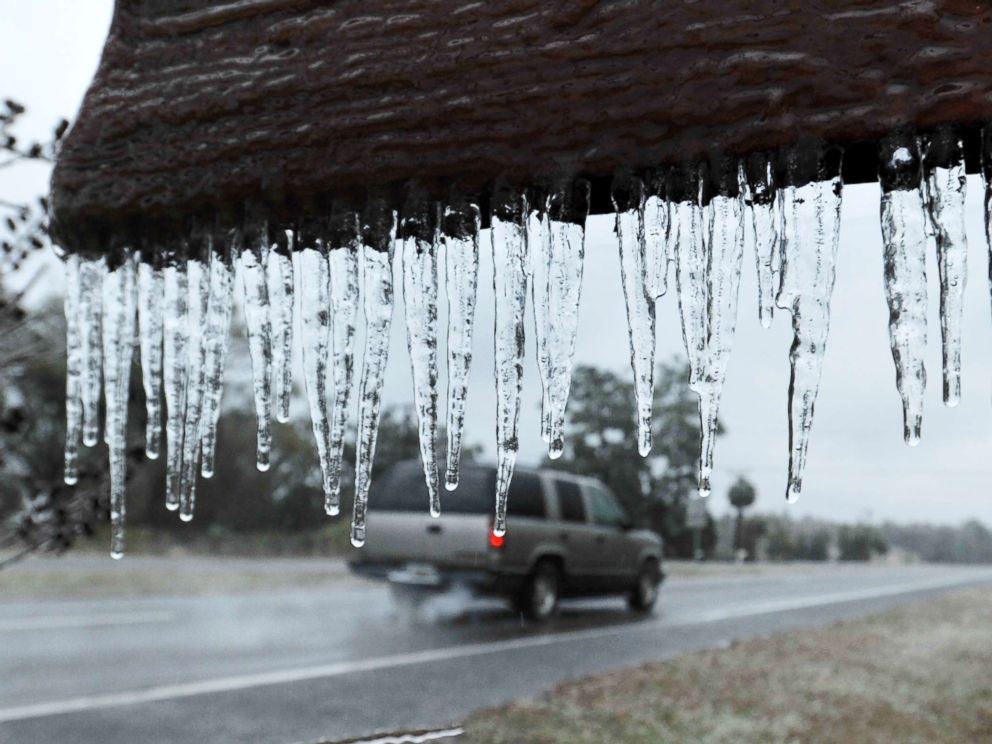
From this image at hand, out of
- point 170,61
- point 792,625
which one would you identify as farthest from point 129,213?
point 792,625

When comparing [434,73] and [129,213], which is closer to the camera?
[434,73]

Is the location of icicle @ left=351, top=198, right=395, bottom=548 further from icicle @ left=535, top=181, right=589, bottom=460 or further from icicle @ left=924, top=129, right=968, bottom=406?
icicle @ left=924, top=129, right=968, bottom=406

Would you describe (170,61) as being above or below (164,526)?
above

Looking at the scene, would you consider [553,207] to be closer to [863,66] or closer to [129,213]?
[863,66]

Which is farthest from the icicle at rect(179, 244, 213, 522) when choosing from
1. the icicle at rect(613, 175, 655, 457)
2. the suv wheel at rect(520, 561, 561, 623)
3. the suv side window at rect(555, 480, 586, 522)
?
the suv side window at rect(555, 480, 586, 522)

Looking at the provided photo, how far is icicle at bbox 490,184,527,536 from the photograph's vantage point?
44 centimetres

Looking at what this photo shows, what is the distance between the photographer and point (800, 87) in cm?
35

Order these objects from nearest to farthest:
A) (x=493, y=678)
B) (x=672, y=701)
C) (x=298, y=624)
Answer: (x=672, y=701) → (x=493, y=678) → (x=298, y=624)

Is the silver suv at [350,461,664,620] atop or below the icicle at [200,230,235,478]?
below

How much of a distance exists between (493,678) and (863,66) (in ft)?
20.9

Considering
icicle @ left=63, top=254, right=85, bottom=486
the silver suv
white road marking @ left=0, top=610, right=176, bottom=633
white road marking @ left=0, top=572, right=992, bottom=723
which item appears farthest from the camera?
the silver suv

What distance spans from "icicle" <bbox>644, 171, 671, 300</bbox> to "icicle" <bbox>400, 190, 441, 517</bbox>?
0.11m

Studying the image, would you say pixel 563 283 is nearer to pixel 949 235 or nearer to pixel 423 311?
pixel 423 311

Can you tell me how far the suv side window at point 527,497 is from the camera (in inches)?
363
